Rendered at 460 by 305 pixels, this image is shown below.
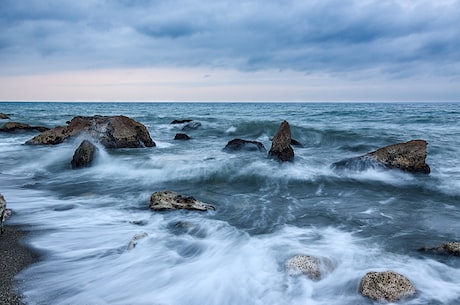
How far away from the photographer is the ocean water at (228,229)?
12.5 feet

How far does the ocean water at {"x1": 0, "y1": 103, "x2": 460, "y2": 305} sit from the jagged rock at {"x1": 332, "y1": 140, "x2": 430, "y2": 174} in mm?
239

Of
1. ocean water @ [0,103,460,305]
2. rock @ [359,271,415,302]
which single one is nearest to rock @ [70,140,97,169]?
ocean water @ [0,103,460,305]

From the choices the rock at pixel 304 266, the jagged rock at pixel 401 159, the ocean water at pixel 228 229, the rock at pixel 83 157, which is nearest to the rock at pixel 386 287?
the ocean water at pixel 228 229

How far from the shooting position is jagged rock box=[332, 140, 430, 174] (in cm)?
945

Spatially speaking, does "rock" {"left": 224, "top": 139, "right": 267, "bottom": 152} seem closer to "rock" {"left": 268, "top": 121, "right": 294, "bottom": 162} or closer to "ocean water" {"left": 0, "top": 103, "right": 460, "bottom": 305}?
"rock" {"left": 268, "top": 121, "right": 294, "bottom": 162}

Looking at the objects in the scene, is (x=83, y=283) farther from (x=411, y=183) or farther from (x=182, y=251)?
(x=411, y=183)

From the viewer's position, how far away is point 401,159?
9523 millimetres

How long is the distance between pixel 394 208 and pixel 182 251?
423 centimetres

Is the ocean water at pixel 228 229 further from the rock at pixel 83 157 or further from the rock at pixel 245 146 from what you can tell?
A: the rock at pixel 245 146

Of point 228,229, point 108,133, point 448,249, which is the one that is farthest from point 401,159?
point 108,133

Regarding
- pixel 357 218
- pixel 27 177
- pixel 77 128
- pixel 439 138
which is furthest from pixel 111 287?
pixel 439 138

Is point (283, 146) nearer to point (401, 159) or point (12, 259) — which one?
point (401, 159)

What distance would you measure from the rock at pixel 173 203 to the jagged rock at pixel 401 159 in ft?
16.5

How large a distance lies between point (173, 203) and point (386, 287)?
3738mm
